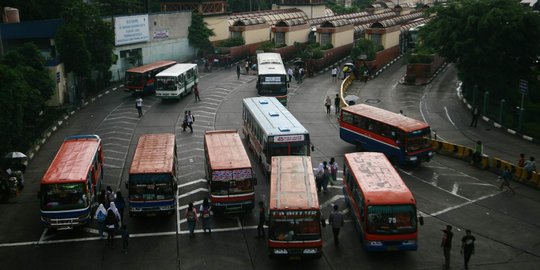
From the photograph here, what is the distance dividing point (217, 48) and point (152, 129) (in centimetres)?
3064

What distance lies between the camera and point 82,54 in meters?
50.3

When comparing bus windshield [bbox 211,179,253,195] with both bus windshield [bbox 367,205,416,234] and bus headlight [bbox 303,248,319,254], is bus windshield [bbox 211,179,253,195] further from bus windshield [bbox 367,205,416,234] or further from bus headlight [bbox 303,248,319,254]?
bus windshield [bbox 367,205,416,234]

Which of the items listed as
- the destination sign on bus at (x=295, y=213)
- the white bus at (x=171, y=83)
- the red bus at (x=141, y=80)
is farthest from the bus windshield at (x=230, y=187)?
the red bus at (x=141, y=80)

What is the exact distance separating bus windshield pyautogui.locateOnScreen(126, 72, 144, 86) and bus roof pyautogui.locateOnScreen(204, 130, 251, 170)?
74.6 ft

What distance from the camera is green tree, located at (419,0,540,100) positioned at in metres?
43.5

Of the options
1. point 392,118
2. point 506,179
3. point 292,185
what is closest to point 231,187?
point 292,185

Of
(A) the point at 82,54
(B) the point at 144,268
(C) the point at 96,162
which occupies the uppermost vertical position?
(A) the point at 82,54

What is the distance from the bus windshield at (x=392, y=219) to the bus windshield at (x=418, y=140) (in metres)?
11.2

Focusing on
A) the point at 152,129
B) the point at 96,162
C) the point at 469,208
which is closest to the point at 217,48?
the point at 152,129

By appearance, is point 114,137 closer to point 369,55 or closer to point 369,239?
point 369,239

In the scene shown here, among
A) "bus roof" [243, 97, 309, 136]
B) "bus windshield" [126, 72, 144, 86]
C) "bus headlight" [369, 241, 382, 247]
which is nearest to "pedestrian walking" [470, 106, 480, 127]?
"bus roof" [243, 97, 309, 136]

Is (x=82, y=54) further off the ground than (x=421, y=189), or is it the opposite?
(x=82, y=54)

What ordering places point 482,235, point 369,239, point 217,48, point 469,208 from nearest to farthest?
point 369,239
point 482,235
point 469,208
point 217,48

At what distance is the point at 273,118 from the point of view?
3372 cm
